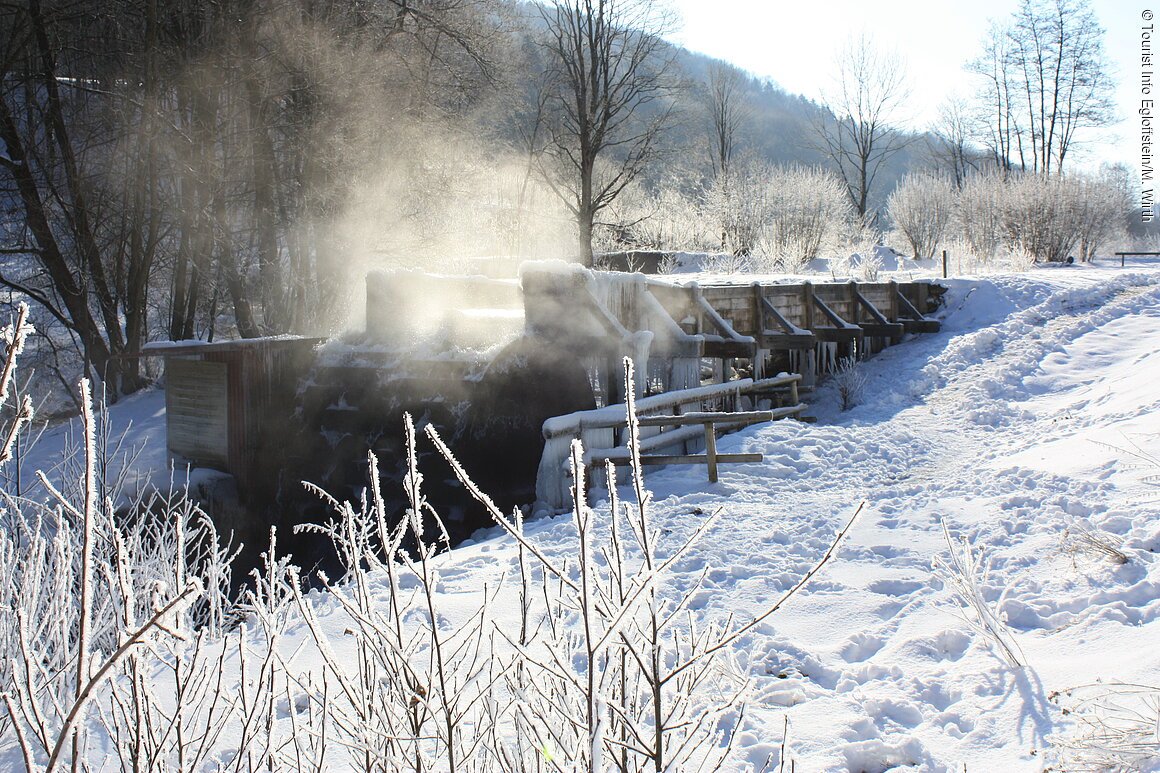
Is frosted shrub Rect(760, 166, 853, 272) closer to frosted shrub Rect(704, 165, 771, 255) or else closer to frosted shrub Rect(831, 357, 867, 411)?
frosted shrub Rect(704, 165, 771, 255)

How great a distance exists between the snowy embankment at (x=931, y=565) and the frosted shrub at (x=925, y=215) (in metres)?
22.2

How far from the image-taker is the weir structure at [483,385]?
32.4 ft

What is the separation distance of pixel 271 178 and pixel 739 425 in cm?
910

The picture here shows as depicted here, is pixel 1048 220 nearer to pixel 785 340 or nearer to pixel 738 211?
pixel 738 211

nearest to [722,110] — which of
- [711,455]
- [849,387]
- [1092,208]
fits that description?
[1092,208]

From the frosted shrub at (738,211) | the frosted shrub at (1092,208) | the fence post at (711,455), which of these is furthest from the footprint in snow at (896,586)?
the frosted shrub at (738,211)

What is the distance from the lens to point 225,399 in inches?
424

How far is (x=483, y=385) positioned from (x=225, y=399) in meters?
3.29

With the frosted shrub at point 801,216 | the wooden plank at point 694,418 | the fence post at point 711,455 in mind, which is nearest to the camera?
the fence post at point 711,455

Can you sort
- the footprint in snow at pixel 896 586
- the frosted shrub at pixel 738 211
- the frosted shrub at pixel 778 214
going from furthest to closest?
the frosted shrub at pixel 738 211 → the frosted shrub at pixel 778 214 → the footprint in snow at pixel 896 586

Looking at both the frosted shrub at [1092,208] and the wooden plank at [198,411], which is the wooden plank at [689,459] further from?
the frosted shrub at [1092,208]

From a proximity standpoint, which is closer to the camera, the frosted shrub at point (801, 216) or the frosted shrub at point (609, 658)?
the frosted shrub at point (609, 658)

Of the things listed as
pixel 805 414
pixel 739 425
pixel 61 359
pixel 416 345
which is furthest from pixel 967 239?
pixel 61 359

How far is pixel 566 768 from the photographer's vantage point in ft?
6.06
